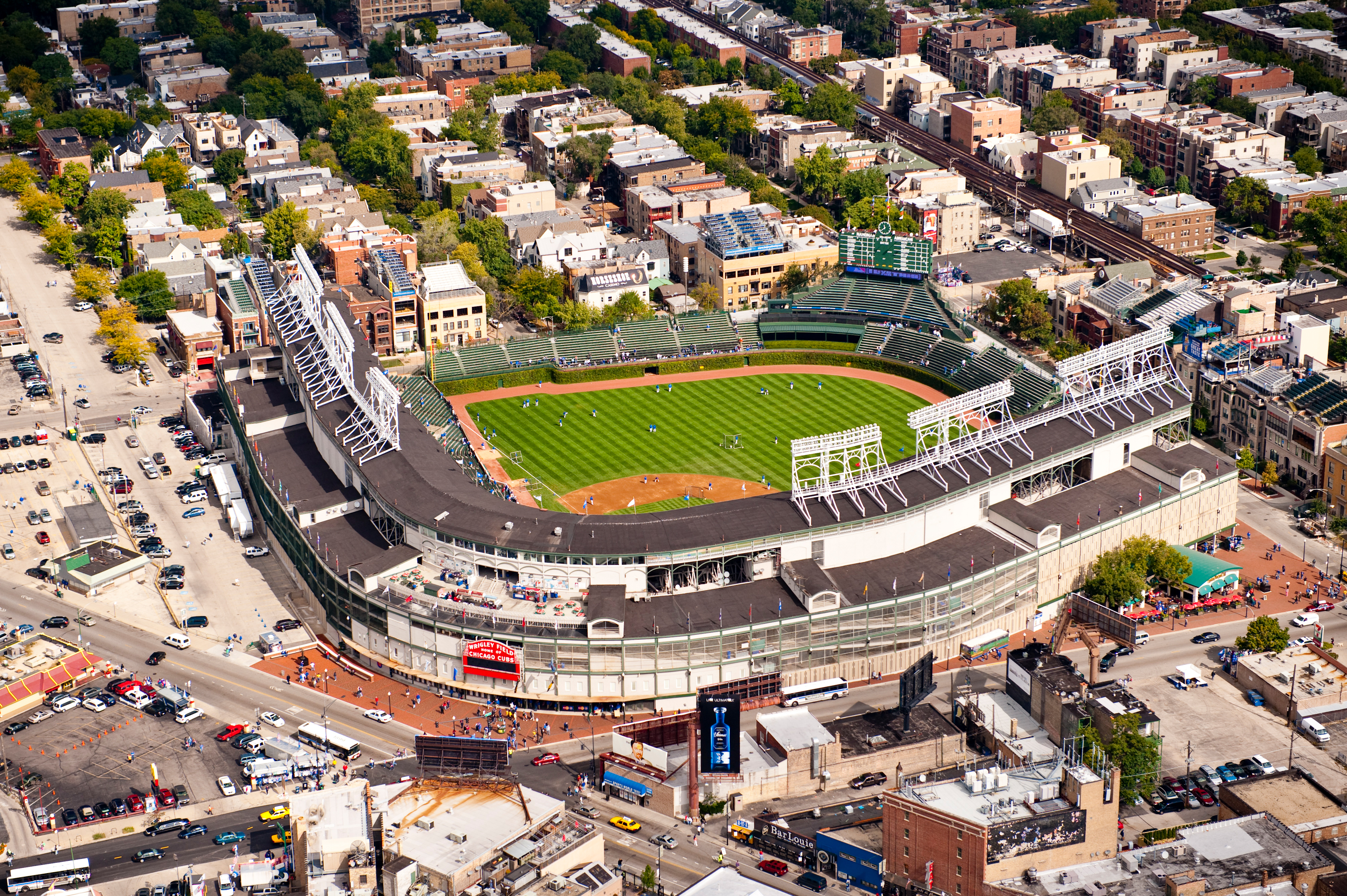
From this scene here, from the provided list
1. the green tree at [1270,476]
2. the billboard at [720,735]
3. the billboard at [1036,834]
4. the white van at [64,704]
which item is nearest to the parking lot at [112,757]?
the white van at [64,704]

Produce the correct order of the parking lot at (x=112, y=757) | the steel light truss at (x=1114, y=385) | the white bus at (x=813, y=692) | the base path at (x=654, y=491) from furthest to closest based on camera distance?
the base path at (x=654, y=491) < the steel light truss at (x=1114, y=385) < the white bus at (x=813, y=692) < the parking lot at (x=112, y=757)

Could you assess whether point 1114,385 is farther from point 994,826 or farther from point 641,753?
point 994,826

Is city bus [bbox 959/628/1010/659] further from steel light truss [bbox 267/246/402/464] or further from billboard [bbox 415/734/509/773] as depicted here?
steel light truss [bbox 267/246/402/464]

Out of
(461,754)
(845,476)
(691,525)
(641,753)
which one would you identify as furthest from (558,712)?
(845,476)

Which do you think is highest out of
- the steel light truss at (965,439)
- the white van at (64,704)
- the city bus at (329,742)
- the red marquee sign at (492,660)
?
the steel light truss at (965,439)

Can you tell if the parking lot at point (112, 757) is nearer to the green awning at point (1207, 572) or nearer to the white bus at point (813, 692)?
the white bus at point (813, 692)

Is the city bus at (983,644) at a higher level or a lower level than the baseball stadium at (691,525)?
lower

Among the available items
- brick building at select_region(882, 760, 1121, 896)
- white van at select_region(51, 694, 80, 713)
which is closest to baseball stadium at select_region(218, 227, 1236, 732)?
white van at select_region(51, 694, 80, 713)
